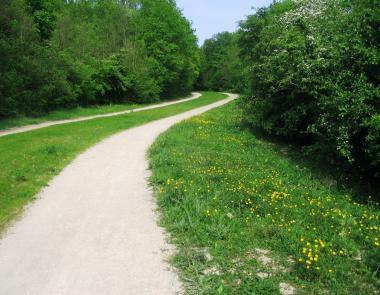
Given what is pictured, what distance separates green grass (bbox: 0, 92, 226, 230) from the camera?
28.7 ft

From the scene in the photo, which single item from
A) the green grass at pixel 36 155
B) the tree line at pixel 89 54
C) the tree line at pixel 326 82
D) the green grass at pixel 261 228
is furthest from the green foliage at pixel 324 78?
the tree line at pixel 89 54

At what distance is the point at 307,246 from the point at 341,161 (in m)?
7.64

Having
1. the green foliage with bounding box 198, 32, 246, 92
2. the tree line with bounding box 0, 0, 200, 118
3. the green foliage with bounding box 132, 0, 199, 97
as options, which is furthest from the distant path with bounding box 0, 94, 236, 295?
the green foliage with bounding box 198, 32, 246, 92

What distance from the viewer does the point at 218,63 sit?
300 feet

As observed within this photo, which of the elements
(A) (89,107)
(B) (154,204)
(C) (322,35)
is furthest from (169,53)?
(B) (154,204)

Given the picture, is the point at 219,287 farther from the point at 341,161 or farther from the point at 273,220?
the point at 341,161

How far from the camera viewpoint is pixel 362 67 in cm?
1133

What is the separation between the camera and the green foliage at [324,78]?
1082 centimetres

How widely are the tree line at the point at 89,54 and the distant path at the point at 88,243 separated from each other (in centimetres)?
1489

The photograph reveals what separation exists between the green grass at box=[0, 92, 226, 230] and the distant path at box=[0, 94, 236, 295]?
0.42m

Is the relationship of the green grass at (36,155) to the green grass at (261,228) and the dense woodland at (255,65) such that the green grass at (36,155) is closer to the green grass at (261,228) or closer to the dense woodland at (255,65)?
the green grass at (261,228)

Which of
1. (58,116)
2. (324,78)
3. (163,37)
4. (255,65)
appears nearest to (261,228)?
(324,78)

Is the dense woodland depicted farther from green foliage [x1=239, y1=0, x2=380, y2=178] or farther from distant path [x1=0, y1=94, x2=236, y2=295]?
distant path [x1=0, y1=94, x2=236, y2=295]

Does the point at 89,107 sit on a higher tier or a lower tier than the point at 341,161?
higher
